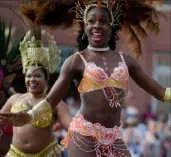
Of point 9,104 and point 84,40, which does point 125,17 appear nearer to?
point 84,40

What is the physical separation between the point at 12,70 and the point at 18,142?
51.9 inches

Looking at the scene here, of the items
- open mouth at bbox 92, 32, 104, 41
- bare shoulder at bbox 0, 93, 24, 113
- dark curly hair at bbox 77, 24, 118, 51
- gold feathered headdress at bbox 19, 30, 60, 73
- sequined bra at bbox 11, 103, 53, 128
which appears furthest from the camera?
bare shoulder at bbox 0, 93, 24, 113

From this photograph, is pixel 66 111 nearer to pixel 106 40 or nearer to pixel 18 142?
pixel 18 142

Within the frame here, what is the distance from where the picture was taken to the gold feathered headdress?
764cm

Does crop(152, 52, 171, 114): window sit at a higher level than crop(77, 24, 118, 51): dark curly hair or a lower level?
lower

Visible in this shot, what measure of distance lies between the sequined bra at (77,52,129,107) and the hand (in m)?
0.53

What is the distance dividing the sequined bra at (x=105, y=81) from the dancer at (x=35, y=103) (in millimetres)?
1433

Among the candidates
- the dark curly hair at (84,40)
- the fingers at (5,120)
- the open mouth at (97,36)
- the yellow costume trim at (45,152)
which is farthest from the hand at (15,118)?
the yellow costume trim at (45,152)

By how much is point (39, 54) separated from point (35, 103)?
1.65 feet

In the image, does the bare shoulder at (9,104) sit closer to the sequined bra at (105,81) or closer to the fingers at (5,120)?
the sequined bra at (105,81)

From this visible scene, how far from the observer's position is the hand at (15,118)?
5.66 meters

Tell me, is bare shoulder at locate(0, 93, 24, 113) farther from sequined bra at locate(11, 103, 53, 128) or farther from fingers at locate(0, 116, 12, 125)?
fingers at locate(0, 116, 12, 125)

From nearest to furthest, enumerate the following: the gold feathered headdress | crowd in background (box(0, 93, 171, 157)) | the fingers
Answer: the fingers < the gold feathered headdress < crowd in background (box(0, 93, 171, 157))

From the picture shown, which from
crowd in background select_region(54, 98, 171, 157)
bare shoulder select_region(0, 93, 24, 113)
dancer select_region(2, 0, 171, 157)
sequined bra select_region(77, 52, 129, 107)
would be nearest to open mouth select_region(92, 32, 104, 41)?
dancer select_region(2, 0, 171, 157)
